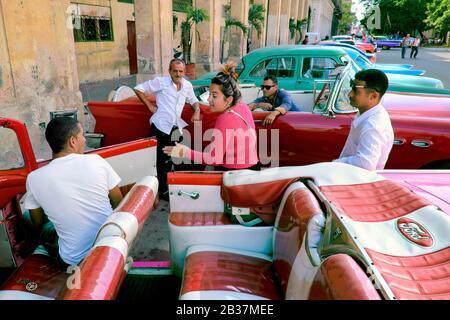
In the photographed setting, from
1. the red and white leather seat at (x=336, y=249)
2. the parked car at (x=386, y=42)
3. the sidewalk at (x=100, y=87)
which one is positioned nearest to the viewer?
the red and white leather seat at (x=336, y=249)

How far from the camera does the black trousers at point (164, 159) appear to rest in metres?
4.20

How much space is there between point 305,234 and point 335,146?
241cm

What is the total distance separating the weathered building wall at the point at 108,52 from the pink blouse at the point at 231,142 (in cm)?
1038

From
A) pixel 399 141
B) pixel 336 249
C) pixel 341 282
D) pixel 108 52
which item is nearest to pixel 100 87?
pixel 108 52

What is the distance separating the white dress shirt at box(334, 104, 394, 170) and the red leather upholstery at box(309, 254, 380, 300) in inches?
56.2

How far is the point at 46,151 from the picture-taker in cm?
594

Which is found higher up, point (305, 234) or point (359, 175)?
point (359, 175)

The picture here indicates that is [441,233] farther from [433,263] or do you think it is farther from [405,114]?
[405,114]

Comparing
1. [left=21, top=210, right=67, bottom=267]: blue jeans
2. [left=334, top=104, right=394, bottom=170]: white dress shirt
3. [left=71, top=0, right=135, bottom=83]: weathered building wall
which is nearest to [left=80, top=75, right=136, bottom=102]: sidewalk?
[left=71, top=0, right=135, bottom=83]: weathered building wall

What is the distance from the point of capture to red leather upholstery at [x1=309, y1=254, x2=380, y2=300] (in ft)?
4.14

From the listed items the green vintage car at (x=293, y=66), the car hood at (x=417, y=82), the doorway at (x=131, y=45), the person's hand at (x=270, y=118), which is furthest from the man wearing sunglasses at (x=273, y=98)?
the doorway at (x=131, y=45)

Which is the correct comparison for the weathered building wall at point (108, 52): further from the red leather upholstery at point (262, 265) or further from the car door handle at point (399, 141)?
the red leather upholstery at point (262, 265)

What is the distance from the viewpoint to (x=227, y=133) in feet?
8.87
